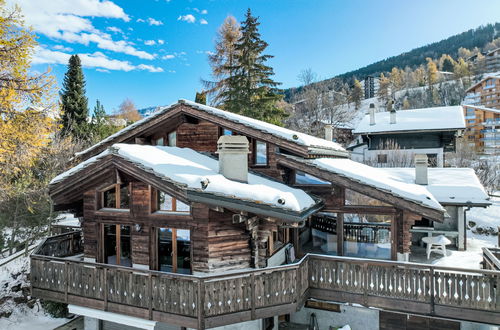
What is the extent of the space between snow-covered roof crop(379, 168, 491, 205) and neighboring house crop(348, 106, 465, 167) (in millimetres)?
9968

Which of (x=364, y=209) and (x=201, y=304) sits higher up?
(x=364, y=209)

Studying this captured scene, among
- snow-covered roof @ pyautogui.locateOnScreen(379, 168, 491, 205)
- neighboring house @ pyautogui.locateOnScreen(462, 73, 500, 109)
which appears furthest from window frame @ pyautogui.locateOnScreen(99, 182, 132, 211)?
neighboring house @ pyautogui.locateOnScreen(462, 73, 500, 109)

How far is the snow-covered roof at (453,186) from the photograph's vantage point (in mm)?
13406

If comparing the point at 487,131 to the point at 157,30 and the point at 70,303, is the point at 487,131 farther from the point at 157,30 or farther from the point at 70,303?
the point at 70,303

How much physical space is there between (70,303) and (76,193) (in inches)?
127

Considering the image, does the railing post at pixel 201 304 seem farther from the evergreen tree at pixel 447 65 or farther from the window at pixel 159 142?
the evergreen tree at pixel 447 65

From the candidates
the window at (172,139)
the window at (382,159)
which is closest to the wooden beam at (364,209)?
the window at (172,139)

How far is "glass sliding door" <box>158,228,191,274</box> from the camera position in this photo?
29.0 ft

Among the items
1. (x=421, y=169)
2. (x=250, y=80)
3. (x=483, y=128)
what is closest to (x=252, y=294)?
(x=421, y=169)

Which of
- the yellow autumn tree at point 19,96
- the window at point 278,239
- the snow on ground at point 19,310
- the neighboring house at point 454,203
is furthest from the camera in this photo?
the neighboring house at point 454,203

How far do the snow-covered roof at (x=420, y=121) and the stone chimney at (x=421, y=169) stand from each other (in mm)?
14435

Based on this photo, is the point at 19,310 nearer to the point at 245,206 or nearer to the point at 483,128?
the point at 245,206

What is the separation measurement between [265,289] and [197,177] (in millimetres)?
3437

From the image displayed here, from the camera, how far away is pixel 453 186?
14.3 m
